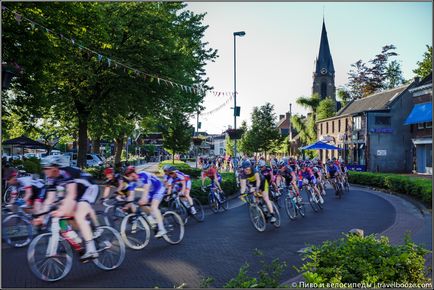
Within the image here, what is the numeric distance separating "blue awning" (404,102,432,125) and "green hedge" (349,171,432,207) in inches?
484

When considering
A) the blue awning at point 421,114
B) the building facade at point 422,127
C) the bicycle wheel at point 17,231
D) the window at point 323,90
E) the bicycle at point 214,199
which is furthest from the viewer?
the window at point 323,90

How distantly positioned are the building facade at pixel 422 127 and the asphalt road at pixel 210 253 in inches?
1053

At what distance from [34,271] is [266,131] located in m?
50.1

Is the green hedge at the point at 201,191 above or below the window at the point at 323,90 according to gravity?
below

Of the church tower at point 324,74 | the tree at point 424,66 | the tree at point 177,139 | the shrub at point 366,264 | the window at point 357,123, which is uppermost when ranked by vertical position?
the church tower at point 324,74

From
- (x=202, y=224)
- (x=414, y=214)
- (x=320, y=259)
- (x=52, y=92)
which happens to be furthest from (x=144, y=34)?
(x=320, y=259)

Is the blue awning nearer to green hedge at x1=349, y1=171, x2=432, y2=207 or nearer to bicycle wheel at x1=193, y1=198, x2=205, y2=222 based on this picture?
green hedge at x1=349, y1=171, x2=432, y2=207

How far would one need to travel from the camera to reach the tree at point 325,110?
61.5 metres

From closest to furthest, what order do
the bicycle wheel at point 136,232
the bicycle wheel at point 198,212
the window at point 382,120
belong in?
1. the bicycle wheel at point 136,232
2. the bicycle wheel at point 198,212
3. the window at point 382,120

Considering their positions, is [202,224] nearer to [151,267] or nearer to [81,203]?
[151,267]

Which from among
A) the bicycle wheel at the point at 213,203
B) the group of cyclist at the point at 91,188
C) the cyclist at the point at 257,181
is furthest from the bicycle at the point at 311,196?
the cyclist at the point at 257,181

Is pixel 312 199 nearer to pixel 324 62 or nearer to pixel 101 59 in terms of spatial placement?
pixel 101 59

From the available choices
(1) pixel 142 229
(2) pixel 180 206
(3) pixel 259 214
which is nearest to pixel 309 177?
(3) pixel 259 214

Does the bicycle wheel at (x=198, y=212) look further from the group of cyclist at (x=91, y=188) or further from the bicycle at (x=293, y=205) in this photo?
the bicycle at (x=293, y=205)
